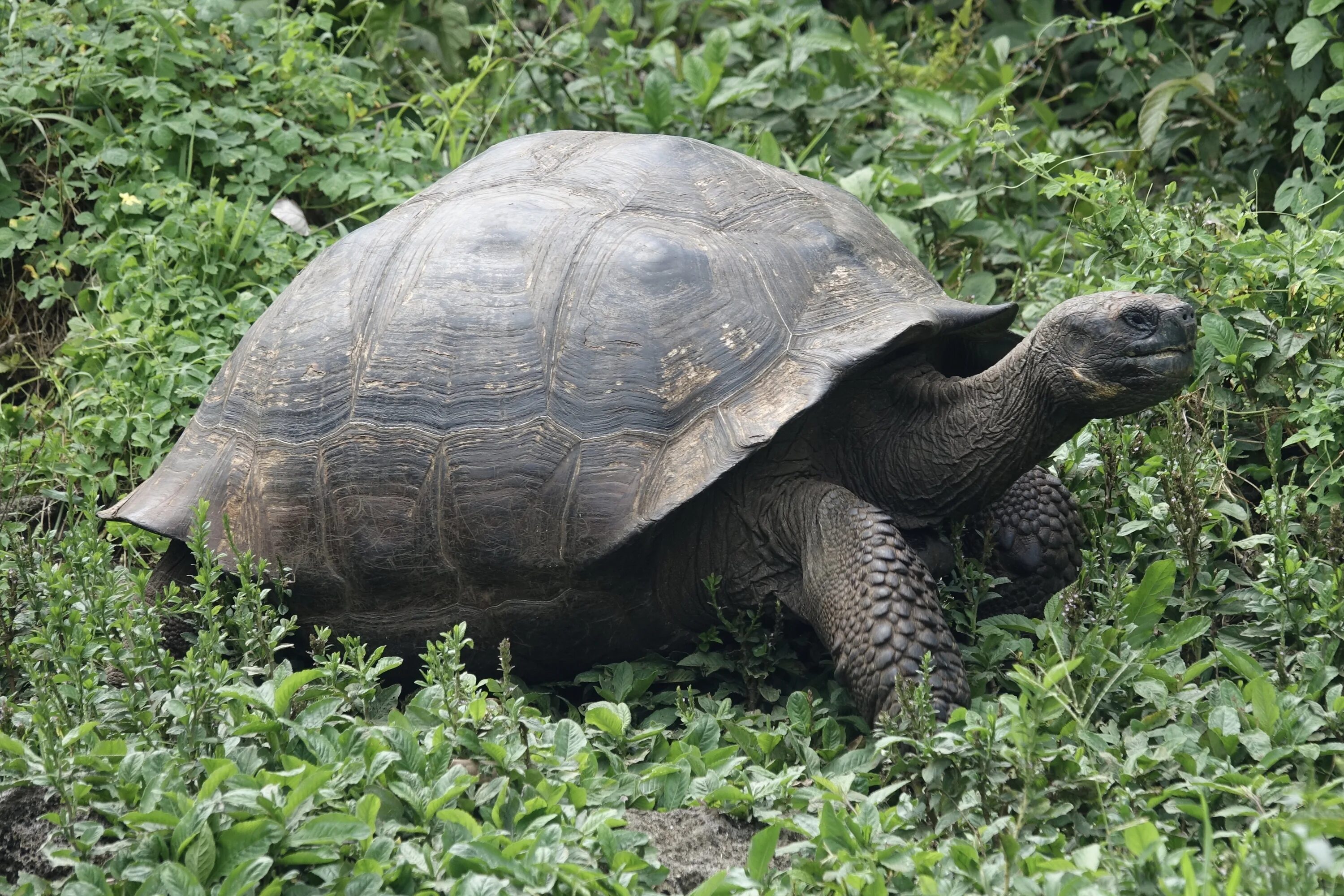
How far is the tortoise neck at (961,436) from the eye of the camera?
3414mm

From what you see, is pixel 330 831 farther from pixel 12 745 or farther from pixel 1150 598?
pixel 1150 598

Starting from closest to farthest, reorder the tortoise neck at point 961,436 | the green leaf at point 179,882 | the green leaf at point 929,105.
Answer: the green leaf at point 179,882, the tortoise neck at point 961,436, the green leaf at point 929,105

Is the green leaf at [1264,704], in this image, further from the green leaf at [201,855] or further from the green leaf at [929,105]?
the green leaf at [929,105]

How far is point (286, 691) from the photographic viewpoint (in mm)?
2814

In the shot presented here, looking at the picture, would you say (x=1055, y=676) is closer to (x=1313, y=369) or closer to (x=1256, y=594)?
(x=1256, y=594)

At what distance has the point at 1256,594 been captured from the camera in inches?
133

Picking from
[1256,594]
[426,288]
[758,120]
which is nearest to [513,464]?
[426,288]

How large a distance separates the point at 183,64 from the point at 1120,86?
436 centimetres

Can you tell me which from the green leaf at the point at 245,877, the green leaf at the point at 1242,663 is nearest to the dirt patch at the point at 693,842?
the green leaf at the point at 245,877

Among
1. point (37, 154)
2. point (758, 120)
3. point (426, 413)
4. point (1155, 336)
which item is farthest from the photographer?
point (758, 120)

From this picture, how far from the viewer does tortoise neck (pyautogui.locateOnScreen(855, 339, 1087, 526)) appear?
3.41 meters

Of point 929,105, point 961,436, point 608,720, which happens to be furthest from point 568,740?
point 929,105

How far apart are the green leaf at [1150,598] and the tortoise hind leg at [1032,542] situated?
0.47 metres

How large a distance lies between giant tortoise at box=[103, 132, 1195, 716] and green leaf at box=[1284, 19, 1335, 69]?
1.97 metres
